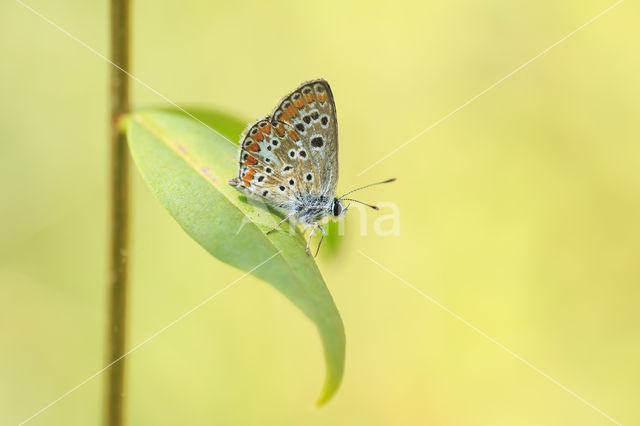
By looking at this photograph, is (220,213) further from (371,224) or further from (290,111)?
(371,224)

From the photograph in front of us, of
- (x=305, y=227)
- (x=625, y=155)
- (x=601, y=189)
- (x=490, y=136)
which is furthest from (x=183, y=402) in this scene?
(x=625, y=155)

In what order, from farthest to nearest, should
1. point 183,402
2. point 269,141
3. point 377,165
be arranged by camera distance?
1. point 377,165
2. point 183,402
3. point 269,141

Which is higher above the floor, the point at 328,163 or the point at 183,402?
the point at 328,163

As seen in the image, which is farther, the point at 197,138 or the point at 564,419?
the point at 564,419

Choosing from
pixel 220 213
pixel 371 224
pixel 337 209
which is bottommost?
pixel 371 224

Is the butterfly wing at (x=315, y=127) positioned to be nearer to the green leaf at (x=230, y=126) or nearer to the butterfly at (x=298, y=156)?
the butterfly at (x=298, y=156)

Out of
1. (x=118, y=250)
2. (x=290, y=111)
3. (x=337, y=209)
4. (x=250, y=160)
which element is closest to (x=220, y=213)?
(x=118, y=250)

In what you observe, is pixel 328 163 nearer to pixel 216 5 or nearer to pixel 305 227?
pixel 305 227
